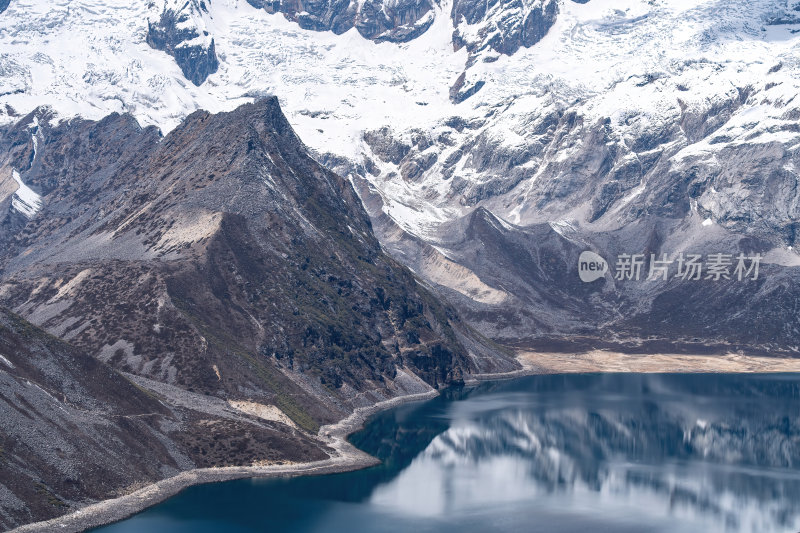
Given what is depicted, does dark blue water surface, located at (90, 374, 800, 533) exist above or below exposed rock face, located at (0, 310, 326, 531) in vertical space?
below

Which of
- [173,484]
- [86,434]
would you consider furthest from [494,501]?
[86,434]

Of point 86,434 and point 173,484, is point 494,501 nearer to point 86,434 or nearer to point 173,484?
point 173,484

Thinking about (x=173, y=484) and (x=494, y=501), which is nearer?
(x=173, y=484)

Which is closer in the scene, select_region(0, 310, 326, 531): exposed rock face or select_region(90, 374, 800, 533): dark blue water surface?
select_region(0, 310, 326, 531): exposed rock face

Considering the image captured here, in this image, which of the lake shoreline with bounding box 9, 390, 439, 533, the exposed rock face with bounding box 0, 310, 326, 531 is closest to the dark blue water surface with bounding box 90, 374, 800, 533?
the lake shoreline with bounding box 9, 390, 439, 533

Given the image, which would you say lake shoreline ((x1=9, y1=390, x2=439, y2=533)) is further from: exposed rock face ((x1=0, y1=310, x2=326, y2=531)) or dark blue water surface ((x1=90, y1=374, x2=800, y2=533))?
dark blue water surface ((x1=90, y1=374, x2=800, y2=533))

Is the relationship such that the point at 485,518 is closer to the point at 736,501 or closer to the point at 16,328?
the point at 736,501

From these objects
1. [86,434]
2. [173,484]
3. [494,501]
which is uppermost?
[86,434]

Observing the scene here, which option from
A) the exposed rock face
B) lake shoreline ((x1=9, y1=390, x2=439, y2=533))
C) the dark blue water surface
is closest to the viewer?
lake shoreline ((x1=9, y1=390, x2=439, y2=533))
